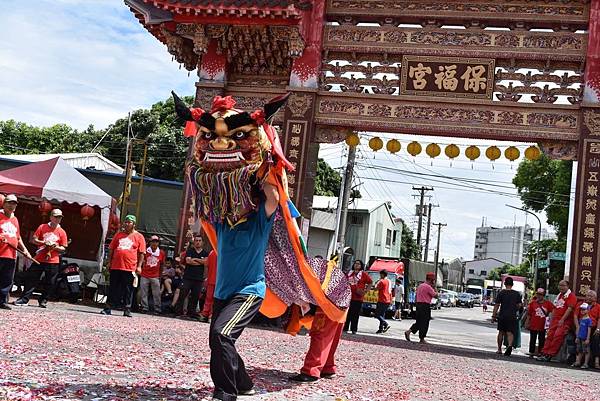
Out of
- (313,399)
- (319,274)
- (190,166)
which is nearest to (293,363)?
(319,274)

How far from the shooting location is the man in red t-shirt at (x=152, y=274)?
1342 cm

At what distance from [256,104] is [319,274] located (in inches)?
341

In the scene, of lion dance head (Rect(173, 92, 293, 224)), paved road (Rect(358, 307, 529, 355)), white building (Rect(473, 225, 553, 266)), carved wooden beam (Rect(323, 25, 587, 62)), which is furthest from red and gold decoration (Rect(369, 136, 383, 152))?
white building (Rect(473, 225, 553, 266))

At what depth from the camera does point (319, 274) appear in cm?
617

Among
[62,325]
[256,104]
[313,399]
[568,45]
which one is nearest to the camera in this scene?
[313,399]

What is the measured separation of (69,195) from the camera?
46.2ft

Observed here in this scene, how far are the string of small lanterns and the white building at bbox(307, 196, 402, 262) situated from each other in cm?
1946

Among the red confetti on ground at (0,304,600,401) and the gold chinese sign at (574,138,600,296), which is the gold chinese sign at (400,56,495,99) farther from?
the red confetti on ground at (0,304,600,401)

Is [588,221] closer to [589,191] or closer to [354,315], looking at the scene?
[589,191]

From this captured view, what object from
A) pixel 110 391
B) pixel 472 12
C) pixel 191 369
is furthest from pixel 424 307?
pixel 110 391

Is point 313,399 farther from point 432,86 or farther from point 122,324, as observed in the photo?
point 432,86

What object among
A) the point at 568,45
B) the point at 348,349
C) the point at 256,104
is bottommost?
the point at 348,349

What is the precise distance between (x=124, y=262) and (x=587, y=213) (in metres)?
8.25

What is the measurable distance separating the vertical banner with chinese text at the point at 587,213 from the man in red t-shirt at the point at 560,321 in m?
0.24
